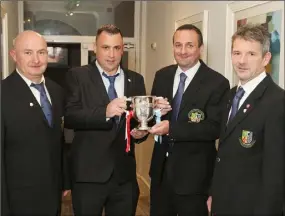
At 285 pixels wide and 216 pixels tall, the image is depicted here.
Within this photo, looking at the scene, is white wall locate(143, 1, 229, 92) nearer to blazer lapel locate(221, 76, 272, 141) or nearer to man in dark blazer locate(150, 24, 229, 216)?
man in dark blazer locate(150, 24, 229, 216)

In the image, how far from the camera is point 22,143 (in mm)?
1955

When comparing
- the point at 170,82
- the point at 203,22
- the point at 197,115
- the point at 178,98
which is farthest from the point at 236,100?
the point at 203,22

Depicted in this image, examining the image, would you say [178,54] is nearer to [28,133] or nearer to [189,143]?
[189,143]

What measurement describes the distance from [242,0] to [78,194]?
62.4 inches

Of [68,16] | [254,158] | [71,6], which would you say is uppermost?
[71,6]

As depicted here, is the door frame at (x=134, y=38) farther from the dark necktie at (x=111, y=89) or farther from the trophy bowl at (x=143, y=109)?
the trophy bowl at (x=143, y=109)

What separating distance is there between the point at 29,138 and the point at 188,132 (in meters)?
0.85

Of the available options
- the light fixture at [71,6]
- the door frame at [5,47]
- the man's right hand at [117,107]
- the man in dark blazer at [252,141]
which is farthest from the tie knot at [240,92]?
the light fixture at [71,6]

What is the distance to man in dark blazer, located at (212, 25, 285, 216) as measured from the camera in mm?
1578

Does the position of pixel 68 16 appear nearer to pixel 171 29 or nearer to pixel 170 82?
pixel 171 29

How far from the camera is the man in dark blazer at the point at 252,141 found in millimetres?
1578

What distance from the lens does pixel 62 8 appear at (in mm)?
5867

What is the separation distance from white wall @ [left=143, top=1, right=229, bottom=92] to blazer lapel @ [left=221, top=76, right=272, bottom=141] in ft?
3.57

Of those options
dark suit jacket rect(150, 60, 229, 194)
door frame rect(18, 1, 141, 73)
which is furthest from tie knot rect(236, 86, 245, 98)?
door frame rect(18, 1, 141, 73)
